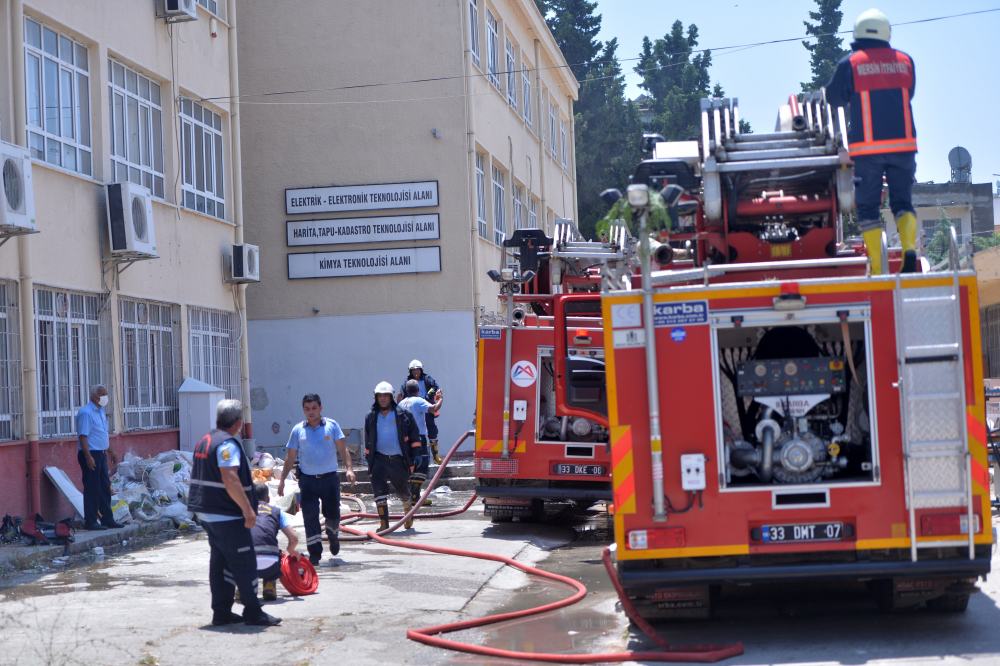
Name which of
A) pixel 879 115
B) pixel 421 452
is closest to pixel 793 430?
pixel 879 115

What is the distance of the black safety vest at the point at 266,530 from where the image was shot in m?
8.45

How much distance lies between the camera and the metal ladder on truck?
659 cm

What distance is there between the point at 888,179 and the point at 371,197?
15963mm

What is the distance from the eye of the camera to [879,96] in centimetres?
785

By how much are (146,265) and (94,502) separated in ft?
15.4

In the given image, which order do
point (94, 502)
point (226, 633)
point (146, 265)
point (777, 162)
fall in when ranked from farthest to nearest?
point (146, 265)
point (94, 502)
point (777, 162)
point (226, 633)

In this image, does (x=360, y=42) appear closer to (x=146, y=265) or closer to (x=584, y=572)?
(x=146, y=265)

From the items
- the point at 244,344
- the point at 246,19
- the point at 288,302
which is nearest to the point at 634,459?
the point at 244,344

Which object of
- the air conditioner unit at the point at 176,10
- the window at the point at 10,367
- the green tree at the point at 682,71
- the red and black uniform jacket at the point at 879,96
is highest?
the green tree at the point at 682,71

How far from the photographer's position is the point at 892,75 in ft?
25.7

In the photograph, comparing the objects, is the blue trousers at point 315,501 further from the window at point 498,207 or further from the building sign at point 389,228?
the window at point 498,207

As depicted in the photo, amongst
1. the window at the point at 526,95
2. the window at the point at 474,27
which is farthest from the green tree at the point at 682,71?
the window at the point at 474,27

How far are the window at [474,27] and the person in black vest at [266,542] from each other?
680 inches

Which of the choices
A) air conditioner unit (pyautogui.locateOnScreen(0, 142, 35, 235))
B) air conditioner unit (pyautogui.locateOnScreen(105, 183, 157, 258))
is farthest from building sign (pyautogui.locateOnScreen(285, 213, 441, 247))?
air conditioner unit (pyautogui.locateOnScreen(0, 142, 35, 235))
